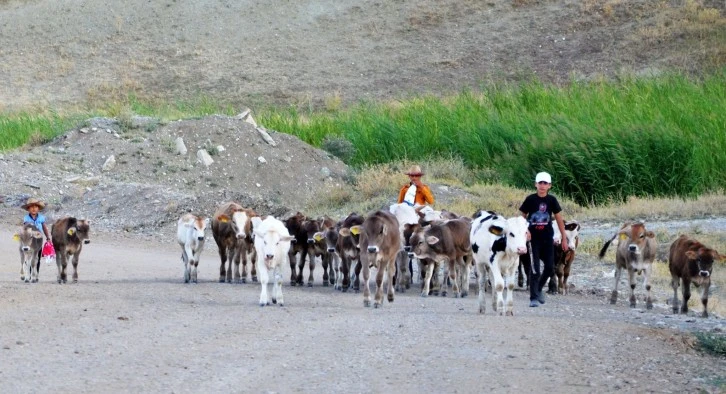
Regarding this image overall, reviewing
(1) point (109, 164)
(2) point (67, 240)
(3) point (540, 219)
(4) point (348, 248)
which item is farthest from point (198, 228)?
(1) point (109, 164)

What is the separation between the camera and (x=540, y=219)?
64.4 feet

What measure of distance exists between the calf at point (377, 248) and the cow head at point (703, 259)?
436cm

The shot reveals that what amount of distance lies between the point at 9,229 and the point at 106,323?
18.7 m

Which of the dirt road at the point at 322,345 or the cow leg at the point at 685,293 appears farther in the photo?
the cow leg at the point at 685,293

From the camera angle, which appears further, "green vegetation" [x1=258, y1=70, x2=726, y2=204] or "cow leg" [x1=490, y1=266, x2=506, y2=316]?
"green vegetation" [x1=258, y1=70, x2=726, y2=204]

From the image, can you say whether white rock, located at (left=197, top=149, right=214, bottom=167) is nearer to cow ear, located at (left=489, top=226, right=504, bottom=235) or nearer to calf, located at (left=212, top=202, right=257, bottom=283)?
calf, located at (left=212, top=202, right=257, bottom=283)

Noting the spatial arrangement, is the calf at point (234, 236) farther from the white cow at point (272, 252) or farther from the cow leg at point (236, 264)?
the white cow at point (272, 252)

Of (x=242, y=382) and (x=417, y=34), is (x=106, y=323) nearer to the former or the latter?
(x=242, y=382)

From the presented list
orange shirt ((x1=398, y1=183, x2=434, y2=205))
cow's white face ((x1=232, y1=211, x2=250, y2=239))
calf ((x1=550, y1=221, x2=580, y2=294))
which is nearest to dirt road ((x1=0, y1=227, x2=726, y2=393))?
cow's white face ((x1=232, y1=211, x2=250, y2=239))

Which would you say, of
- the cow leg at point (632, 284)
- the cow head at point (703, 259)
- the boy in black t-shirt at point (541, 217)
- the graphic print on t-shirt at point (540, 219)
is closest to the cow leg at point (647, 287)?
the cow leg at point (632, 284)

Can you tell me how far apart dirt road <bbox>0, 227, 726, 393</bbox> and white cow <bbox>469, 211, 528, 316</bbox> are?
0.49 metres

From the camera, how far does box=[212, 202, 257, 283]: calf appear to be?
22.4 m

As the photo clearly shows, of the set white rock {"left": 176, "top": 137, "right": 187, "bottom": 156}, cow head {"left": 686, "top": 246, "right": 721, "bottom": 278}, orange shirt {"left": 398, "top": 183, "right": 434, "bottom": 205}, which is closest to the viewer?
cow head {"left": 686, "top": 246, "right": 721, "bottom": 278}

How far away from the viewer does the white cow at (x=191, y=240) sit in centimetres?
2233
